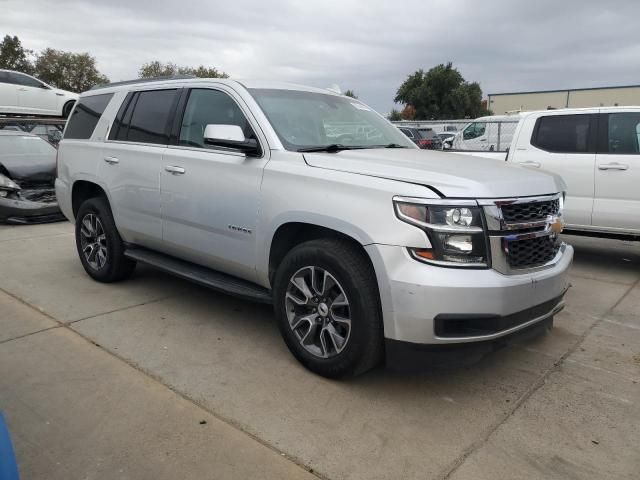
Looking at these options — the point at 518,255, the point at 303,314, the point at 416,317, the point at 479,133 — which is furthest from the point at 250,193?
the point at 479,133

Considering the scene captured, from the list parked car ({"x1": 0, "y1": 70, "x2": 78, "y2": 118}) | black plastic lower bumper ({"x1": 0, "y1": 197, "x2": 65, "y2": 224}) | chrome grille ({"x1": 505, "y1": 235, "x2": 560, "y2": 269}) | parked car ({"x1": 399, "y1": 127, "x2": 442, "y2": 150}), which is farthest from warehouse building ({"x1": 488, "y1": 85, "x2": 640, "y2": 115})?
chrome grille ({"x1": 505, "y1": 235, "x2": 560, "y2": 269})

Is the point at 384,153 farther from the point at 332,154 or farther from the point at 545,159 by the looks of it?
the point at 545,159

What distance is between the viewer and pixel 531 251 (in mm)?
3264

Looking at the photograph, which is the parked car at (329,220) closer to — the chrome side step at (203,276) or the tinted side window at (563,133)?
the chrome side step at (203,276)

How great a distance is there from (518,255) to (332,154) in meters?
1.34

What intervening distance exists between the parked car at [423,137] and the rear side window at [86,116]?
33.2 ft

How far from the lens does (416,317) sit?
2.93 meters

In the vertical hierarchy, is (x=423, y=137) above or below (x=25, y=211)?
above

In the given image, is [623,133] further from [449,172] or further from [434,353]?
[434,353]

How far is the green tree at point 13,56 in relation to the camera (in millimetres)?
48378

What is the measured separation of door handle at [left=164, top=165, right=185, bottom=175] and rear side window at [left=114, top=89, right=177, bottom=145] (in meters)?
0.29

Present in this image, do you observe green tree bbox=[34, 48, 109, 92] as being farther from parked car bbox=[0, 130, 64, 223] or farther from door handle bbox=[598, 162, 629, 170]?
door handle bbox=[598, 162, 629, 170]

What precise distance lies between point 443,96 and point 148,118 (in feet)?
190

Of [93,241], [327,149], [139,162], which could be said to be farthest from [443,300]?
[93,241]
